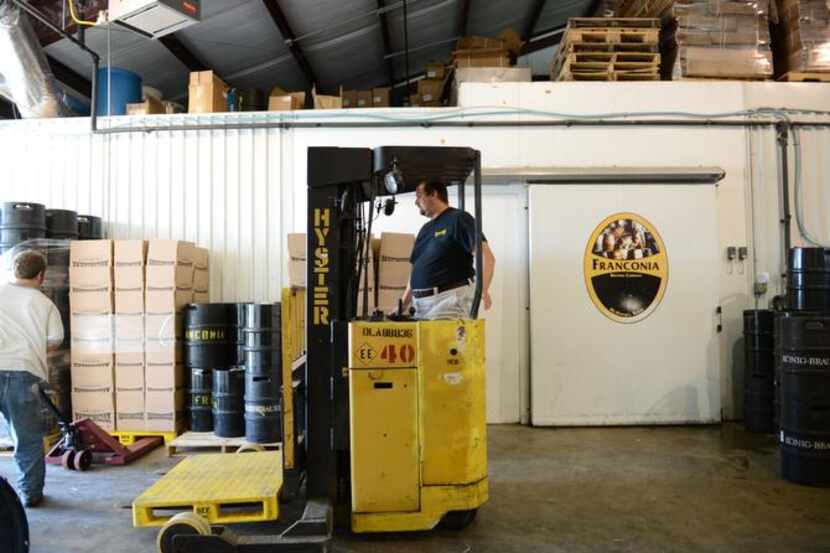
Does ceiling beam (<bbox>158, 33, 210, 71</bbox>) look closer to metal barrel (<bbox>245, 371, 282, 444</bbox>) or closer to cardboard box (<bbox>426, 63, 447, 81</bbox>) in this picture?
cardboard box (<bbox>426, 63, 447, 81</bbox>)

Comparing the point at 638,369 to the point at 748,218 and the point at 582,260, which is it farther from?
the point at 748,218

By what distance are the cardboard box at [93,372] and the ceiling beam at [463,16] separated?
745cm

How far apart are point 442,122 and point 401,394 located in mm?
4388

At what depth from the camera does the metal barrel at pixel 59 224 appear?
20.5ft

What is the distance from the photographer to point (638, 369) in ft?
21.9

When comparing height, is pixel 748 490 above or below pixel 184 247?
below

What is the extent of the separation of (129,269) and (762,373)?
7127 mm

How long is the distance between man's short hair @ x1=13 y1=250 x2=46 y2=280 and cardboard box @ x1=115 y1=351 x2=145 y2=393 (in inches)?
79.7

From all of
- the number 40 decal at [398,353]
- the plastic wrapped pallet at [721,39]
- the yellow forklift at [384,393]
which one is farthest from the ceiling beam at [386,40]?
the number 40 decal at [398,353]

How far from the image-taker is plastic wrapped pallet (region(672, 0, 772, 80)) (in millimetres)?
7004

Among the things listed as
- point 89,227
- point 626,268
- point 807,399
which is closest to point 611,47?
point 626,268

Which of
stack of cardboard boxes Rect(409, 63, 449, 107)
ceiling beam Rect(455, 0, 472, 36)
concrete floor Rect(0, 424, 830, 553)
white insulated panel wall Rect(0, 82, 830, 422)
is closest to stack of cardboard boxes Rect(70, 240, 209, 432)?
concrete floor Rect(0, 424, 830, 553)

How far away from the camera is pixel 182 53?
318 inches

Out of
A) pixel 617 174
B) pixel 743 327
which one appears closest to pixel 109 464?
pixel 617 174
